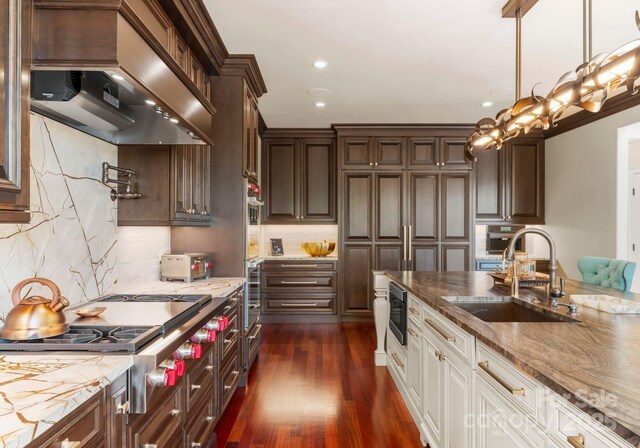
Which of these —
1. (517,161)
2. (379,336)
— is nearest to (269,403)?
(379,336)

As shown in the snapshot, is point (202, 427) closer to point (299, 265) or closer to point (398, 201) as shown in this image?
point (299, 265)

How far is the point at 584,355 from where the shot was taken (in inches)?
47.4

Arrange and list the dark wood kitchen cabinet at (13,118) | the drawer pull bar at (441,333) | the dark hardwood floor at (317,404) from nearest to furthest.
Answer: the dark wood kitchen cabinet at (13,118) < the drawer pull bar at (441,333) < the dark hardwood floor at (317,404)

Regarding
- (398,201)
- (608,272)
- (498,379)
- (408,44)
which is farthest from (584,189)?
(498,379)

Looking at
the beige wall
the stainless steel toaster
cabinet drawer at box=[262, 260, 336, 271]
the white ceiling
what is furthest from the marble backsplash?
the beige wall

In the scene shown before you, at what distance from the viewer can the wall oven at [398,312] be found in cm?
288

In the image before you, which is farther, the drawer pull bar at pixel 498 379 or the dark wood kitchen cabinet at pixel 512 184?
the dark wood kitchen cabinet at pixel 512 184

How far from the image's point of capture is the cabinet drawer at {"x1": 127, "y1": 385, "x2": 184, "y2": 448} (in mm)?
1346

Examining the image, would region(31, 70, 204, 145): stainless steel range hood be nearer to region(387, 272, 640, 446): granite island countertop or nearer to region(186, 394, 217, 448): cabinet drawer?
region(186, 394, 217, 448): cabinet drawer

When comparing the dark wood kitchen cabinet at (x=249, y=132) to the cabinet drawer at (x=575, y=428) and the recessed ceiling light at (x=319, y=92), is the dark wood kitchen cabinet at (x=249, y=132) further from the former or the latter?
the cabinet drawer at (x=575, y=428)

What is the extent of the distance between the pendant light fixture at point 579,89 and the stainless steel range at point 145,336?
1.94 m

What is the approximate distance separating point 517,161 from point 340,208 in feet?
8.64

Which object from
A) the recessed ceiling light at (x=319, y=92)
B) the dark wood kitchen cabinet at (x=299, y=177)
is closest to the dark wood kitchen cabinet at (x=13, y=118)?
the recessed ceiling light at (x=319, y=92)

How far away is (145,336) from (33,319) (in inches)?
14.6
